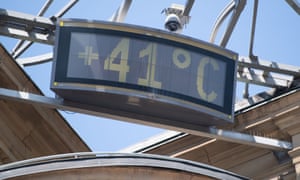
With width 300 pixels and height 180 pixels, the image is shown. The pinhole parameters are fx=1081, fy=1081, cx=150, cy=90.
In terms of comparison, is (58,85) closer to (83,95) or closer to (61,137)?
(83,95)

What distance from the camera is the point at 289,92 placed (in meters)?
30.0

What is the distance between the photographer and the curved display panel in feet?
91.4

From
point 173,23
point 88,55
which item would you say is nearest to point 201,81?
point 173,23

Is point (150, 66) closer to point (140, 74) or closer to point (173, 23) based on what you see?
point (140, 74)

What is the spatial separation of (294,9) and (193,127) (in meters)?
5.98

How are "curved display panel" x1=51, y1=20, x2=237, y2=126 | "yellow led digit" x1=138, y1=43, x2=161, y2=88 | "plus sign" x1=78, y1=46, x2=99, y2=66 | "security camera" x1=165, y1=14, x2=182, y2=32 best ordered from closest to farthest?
"curved display panel" x1=51, y1=20, x2=237, y2=126 < "plus sign" x1=78, y1=46, x2=99, y2=66 < "yellow led digit" x1=138, y1=43, x2=161, y2=88 < "security camera" x1=165, y1=14, x2=182, y2=32

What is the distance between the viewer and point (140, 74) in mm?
28297

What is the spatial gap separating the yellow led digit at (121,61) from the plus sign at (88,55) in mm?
305

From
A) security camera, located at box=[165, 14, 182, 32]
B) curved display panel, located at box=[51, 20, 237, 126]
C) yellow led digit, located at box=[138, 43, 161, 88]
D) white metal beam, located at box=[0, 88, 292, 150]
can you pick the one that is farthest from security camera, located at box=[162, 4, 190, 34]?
white metal beam, located at box=[0, 88, 292, 150]

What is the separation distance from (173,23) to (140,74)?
306cm

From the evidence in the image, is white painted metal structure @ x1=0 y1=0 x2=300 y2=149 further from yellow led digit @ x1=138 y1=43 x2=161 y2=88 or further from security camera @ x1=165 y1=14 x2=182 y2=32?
yellow led digit @ x1=138 y1=43 x2=161 y2=88

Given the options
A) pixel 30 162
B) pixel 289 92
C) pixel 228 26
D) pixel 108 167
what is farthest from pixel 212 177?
pixel 228 26

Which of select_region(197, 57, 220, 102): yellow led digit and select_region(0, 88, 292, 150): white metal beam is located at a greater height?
select_region(197, 57, 220, 102): yellow led digit

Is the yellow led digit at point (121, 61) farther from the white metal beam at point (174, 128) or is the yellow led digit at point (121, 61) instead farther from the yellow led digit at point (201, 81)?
the yellow led digit at point (201, 81)
